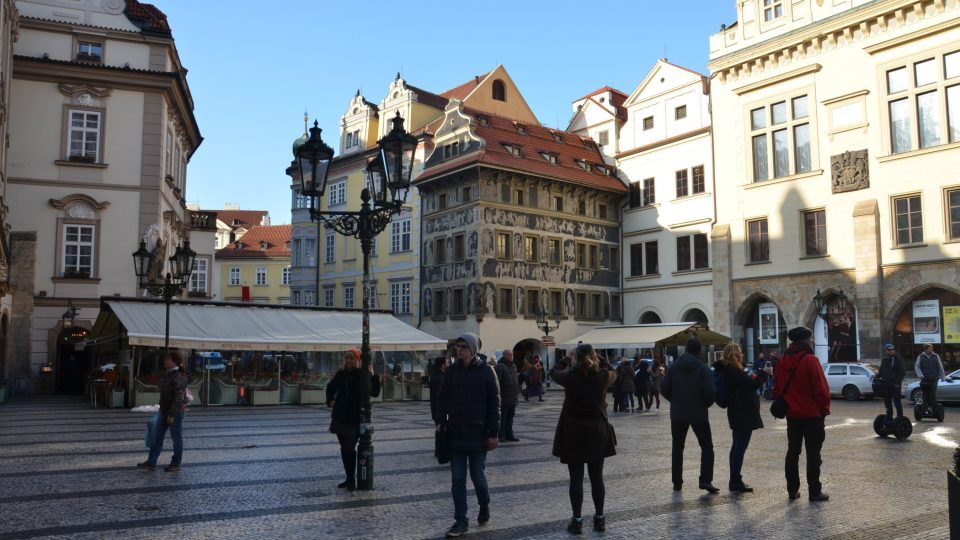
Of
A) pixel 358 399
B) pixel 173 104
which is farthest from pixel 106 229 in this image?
pixel 358 399

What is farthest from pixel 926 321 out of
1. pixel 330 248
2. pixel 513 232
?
pixel 330 248

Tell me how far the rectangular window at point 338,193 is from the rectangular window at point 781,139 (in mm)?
26146

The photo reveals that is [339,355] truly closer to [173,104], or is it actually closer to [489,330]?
[489,330]

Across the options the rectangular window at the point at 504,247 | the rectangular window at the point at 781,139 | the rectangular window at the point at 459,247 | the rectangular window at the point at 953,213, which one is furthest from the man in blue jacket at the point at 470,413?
the rectangular window at the point at 459,247

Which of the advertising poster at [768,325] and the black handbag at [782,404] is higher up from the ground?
the advertising poster at [768,325]

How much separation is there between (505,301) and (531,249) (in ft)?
10.8

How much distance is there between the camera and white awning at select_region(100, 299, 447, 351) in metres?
26.2

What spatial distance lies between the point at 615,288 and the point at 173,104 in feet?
83.9

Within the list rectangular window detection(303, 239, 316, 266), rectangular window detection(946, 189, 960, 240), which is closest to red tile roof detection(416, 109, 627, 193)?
rectangular window detection(303, 239, 316, 266)

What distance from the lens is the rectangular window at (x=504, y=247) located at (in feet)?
143

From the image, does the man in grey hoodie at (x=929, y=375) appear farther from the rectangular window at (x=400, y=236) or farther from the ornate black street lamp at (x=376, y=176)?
the rectangular window at (x=400, y=236)

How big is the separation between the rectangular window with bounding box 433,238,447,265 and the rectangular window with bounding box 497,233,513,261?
11.4 ft

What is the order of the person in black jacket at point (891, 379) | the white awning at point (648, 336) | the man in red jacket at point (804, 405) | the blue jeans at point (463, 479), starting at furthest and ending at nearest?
the white awning at point (648, 336) → the person in black jacket at point (891, 379) → the man in red jacket at point (804, 405) → the blue jeans at point (463, 479)

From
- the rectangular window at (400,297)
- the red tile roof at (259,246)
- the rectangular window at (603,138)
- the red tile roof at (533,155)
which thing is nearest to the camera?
the red tile roof at (533,155)
